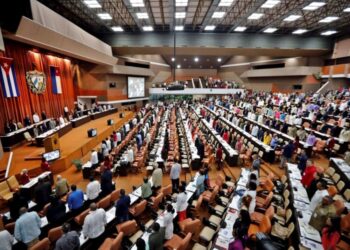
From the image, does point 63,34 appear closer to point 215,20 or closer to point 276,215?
point 215,20

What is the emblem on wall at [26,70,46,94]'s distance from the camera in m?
14.1

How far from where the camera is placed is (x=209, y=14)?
15961mm

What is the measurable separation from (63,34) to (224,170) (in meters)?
12.2

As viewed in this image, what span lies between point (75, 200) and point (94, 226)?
1.45 m

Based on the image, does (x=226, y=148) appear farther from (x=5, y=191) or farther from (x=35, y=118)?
(x=35, y=118)

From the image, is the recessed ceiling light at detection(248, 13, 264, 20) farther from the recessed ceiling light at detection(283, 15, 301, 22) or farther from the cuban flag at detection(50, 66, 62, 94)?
the cuban flag at detection(50, 66, 62, 94)

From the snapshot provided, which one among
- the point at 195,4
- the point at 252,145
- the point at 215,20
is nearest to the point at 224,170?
the point at 252,145

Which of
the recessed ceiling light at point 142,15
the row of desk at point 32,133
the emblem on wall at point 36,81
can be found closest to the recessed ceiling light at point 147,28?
the recessed ceiling light at point 142,15

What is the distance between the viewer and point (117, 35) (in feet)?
71.7

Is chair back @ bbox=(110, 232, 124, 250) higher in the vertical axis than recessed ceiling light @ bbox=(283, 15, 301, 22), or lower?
lower

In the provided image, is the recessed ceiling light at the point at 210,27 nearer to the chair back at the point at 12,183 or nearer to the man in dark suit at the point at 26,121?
the man in dark suit at the point at 26,121

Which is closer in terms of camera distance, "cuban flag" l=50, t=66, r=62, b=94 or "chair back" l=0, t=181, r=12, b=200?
"chair back" l=0, t=181, r=12, b=200

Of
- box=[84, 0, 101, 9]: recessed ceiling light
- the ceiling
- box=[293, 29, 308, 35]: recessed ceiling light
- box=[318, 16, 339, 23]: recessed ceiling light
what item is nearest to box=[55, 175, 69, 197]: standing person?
the ceiling

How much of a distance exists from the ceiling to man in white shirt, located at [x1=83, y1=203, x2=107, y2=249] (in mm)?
12329
